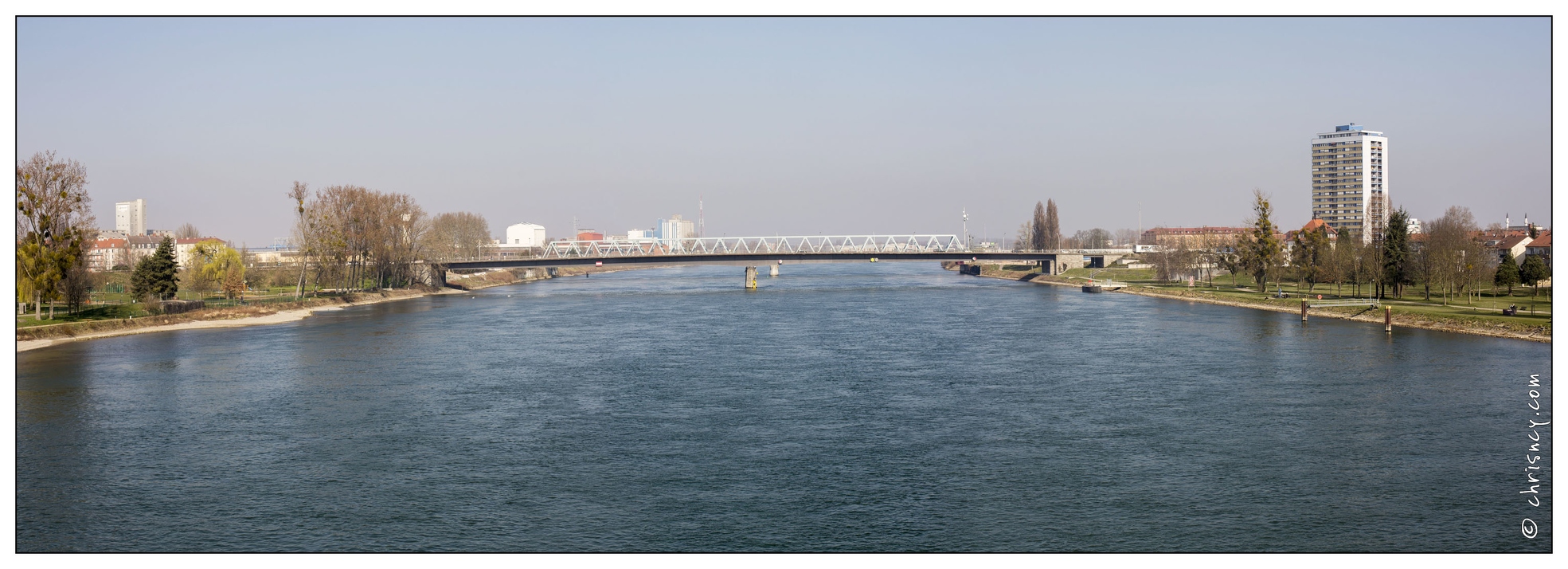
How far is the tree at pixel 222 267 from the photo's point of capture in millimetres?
59656

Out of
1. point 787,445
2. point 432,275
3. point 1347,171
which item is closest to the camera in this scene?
point 787,445

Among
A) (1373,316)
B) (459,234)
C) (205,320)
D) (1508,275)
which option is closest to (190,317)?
(205,320)

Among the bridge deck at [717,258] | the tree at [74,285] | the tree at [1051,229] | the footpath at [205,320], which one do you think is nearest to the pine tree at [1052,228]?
the tree at [1051,229]

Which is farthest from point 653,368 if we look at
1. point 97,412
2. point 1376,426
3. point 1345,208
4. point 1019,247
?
point 1345,208

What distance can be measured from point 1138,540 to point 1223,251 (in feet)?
208

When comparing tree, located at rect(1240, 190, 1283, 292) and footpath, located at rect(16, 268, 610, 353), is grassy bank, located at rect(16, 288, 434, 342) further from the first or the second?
tree, located at rect(1240, 190, 1283, 292)

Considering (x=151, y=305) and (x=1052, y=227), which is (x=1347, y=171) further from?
(x=151, y=305)

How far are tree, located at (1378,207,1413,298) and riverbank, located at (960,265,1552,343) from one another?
3.03m

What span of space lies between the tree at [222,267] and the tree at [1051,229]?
8799cm

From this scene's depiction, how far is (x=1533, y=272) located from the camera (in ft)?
154

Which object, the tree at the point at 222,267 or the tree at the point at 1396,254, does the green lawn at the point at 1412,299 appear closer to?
the tree at the point at 1396,254

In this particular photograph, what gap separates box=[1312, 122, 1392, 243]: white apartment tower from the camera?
162 m

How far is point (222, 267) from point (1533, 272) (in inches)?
2649

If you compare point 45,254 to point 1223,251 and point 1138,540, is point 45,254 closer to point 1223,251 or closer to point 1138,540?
point 1138,540
